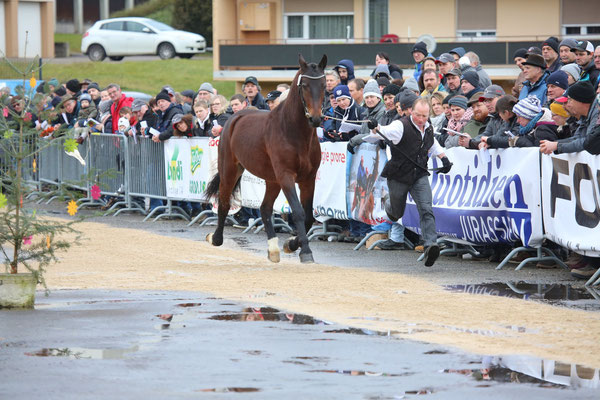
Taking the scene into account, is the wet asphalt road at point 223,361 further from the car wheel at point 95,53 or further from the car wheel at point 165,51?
the car wheel at point 165,51

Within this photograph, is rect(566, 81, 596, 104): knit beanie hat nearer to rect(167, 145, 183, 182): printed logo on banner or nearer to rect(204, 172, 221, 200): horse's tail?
rect(204, 172, 221, 200): horse's tail

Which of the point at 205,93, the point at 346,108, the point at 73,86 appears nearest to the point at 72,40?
the point at 73,86

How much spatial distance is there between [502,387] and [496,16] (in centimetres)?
3779

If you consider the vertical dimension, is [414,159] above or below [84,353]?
above

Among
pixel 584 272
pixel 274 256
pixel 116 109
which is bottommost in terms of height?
pixel 274 256

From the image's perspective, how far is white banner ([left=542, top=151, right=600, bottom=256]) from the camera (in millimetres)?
11414

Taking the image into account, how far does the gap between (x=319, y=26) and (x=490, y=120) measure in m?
34.3

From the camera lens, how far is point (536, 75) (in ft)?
46.6

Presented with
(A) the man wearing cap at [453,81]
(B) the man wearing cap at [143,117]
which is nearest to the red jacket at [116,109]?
(B) the man wearing cap at [143,117]

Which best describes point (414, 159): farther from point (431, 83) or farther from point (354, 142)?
point (431, 83)

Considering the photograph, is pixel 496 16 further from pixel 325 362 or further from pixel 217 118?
pixel 325 362

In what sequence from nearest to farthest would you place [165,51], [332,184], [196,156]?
[332,184] → [196,156] → [165,51]

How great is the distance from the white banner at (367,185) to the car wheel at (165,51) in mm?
45079

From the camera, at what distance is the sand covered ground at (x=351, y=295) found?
8398 millimetres
